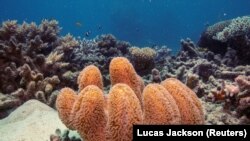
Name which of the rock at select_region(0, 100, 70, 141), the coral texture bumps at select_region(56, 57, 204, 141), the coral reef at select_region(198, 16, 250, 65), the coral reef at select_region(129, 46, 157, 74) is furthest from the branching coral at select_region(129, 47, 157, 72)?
the coral texture bumps at select_region(56, 57, 204, 141)

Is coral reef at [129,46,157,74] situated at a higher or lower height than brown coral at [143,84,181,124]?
higher

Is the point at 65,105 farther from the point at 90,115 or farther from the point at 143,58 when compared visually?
the point at 143,58

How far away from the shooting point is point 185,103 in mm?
3365

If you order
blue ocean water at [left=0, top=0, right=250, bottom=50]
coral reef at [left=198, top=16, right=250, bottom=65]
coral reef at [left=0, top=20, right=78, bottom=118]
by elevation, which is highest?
blue ocean water at [left=0, top=0, right=250, bottom=50]

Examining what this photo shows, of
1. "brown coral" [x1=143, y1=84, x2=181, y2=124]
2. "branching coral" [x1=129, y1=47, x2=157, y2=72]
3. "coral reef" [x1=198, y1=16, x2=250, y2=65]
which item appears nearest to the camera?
"brown coral" [x1=143, y1=84, x2=181, y2=124]

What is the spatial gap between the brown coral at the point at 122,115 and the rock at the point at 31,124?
160 centimetres

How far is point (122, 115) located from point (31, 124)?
2189 mm

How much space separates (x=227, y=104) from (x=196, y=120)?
1.89 meters

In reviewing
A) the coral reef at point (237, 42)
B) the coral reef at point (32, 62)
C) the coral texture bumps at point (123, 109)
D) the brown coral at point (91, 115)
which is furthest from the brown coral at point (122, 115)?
the coral reef at point (237, 42)

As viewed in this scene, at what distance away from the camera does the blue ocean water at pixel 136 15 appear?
45.9 m

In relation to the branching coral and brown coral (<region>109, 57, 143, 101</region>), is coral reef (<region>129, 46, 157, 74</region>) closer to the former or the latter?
the branching coral

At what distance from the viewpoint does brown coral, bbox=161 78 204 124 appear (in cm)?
333

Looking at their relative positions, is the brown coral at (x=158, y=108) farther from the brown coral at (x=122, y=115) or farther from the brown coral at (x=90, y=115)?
the brown coral at (x=90, y=115)

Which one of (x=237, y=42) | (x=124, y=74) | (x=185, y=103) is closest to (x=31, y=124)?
(x=124, y=74)
